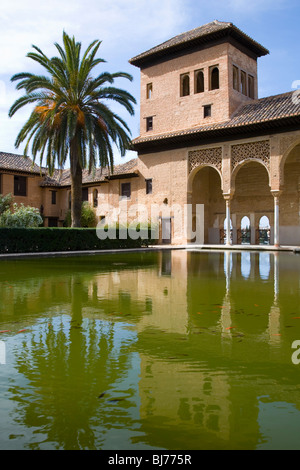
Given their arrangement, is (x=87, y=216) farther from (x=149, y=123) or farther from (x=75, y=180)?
(x=75, y=180)

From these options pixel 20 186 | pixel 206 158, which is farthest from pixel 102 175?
pixel 206 158

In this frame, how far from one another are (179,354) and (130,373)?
530 mm

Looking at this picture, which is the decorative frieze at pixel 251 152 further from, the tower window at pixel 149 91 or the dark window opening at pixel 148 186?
the tower window at pixel 149 91

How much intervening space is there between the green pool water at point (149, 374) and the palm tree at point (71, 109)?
46.6 ft

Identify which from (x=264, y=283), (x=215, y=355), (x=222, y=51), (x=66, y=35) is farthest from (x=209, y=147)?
(x=215, y=355)

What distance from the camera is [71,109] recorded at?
18594mm

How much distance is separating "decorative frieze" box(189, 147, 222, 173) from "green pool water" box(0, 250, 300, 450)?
63.6 feet

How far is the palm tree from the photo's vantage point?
60.5 ft

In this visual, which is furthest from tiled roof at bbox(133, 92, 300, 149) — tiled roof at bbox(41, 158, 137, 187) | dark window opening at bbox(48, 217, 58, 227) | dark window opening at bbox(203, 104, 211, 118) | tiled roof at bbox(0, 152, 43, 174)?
dark window opening at bbox(48, 217, 58, 227)

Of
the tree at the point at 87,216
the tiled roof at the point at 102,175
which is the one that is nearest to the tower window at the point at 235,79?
the tiled roof at the point at 102,175

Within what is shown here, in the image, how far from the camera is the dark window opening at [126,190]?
29531 mm

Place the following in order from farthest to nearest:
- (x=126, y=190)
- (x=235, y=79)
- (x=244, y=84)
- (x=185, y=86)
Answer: (x=126, y=190)
(x=185, y=86)
(x=244, y=84)
(x=235, y=79)

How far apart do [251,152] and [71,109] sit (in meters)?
9.77

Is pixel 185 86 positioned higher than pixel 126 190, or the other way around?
pixel 185 86
